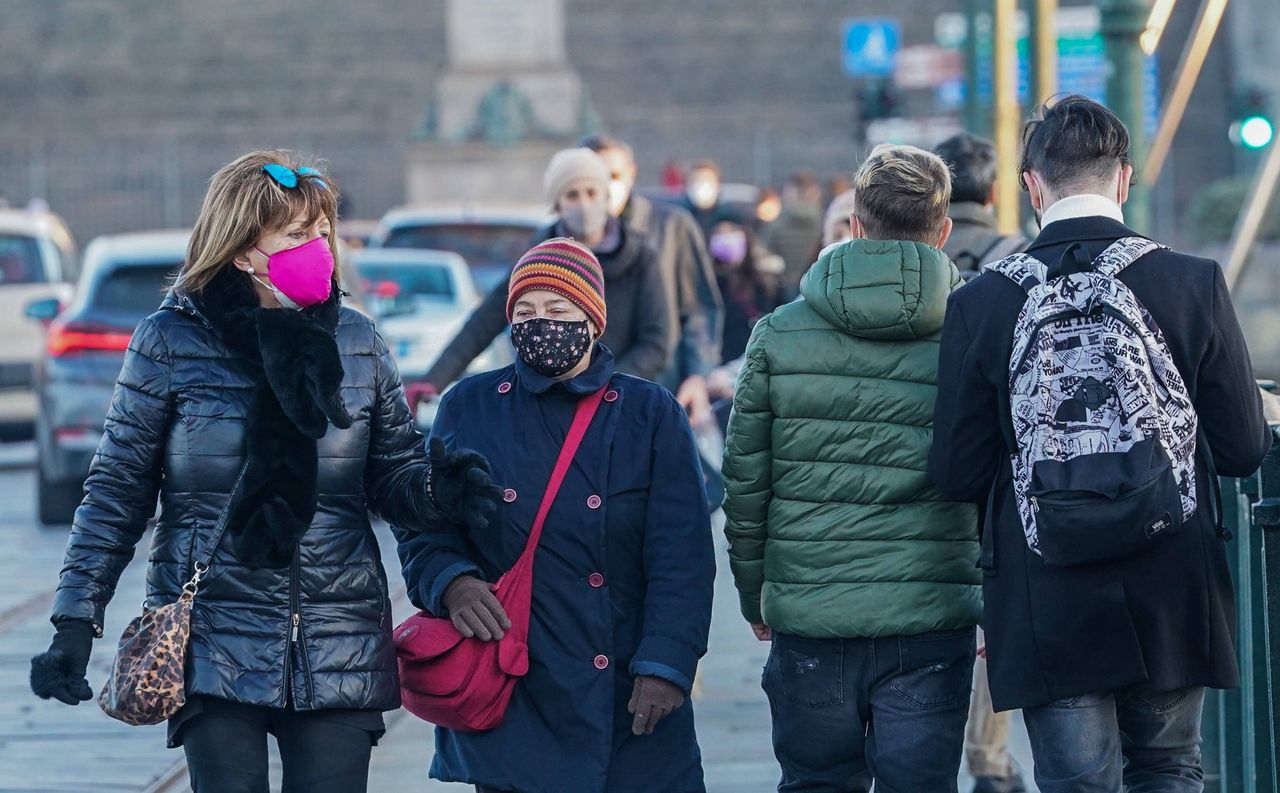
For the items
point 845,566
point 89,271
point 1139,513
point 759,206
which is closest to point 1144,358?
point 1139,513

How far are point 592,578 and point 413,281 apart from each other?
1059 cm

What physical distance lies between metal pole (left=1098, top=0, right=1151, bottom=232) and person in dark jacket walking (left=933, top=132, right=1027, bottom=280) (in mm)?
2922

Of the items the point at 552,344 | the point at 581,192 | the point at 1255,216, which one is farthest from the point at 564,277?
the point at 1255,216

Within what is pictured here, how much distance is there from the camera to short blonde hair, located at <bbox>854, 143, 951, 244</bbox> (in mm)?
4430

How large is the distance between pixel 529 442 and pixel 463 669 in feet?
1.53

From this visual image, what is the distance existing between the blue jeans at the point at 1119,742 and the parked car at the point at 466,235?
41.6ft

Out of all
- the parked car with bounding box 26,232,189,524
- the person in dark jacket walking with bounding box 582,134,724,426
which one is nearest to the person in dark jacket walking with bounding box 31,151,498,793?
the person in dark jacket walking with bounding box 582,134,724,426

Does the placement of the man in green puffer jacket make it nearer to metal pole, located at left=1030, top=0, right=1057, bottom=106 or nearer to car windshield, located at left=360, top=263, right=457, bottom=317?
metal pole, located at left=1030, top=0, right=1057, bottom=106

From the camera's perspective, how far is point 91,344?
38.6 feet

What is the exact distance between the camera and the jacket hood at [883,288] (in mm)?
4305

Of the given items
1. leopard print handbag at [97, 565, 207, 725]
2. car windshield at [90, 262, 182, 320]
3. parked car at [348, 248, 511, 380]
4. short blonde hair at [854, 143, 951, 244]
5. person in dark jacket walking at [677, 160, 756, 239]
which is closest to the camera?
leopard print handbag at [97, 565, 207, 725]

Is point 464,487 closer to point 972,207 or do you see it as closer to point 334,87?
point 972,207

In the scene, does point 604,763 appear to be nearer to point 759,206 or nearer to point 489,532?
point 489,532

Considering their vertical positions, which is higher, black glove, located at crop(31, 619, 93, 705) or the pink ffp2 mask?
the pink ffp2 mask
